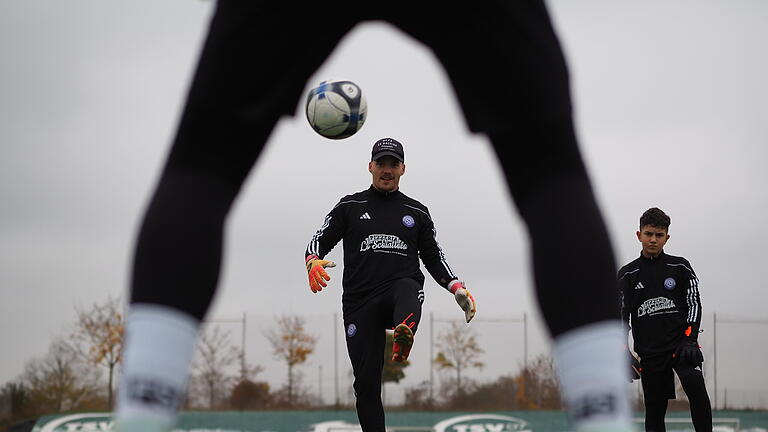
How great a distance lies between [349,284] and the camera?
22.2ft

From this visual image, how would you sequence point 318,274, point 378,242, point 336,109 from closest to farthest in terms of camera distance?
1. point 336,109
2. point 318,274
3. point 378,242

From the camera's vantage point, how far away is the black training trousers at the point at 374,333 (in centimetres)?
598

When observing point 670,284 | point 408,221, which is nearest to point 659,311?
point 670,284

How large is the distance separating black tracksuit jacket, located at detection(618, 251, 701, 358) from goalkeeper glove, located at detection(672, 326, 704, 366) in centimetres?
8

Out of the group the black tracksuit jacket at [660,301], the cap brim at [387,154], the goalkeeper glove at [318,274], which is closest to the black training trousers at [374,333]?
the goalkeeper glove at [318,274]

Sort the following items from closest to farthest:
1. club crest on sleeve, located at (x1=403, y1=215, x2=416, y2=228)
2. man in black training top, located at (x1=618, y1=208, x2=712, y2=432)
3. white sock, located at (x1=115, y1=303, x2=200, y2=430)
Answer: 1. white sock, located at (x1=115, y1=303, x2=200, y2=430)
2. club crest on sleeve, located at (x1=403, y1=215, x2=416, y2=228)
3. man in black training top, located at (x1=618, y1=208, x2=712, y2=432)

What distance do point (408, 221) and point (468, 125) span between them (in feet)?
18.2

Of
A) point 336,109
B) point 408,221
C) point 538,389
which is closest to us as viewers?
point 336,109

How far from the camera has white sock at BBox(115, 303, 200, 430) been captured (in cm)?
130

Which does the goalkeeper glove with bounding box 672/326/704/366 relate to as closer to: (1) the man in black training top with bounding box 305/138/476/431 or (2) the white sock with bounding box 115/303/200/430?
(1) the man in black training top with bounding box 305/138/476/431

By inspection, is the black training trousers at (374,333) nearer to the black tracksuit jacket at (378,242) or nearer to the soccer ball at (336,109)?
the black tracksuit jacket at (378,242)

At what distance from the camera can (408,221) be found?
23.2ft

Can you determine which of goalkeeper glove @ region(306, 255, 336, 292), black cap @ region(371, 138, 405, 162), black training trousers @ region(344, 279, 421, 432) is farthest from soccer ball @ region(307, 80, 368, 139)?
black cap @ region(371, 138, 405, 162)

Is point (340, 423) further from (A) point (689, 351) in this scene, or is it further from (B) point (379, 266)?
(B) point (379, 266)
